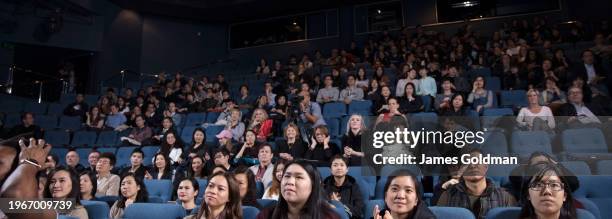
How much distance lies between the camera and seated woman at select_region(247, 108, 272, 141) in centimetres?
473

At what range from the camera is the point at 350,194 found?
2822 millimetres

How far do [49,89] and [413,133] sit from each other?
7.42 metres

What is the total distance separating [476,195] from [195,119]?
15.1 feet

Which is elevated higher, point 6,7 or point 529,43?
point 6,7

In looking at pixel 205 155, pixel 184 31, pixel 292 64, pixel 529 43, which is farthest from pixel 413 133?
pixel 184 31

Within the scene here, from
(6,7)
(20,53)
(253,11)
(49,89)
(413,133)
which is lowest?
(413,133)

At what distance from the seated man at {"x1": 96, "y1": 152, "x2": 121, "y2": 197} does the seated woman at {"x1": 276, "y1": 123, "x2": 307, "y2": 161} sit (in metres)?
1.41

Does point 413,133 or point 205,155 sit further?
point 205,155

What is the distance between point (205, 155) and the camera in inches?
164

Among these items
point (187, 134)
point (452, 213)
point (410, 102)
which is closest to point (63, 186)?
point (452, 213)

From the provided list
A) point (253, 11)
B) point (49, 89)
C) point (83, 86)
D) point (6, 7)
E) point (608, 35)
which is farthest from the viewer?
point (253, 11)

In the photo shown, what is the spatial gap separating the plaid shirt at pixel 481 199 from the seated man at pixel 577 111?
6.17ft

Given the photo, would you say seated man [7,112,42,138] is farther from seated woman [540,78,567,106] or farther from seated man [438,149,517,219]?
seated woman [540,78,567,106]

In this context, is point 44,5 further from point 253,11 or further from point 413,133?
point 413,133
